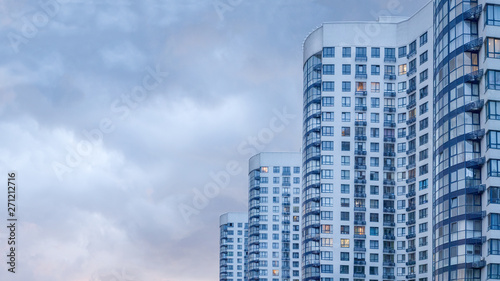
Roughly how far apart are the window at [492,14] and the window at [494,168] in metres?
14.7

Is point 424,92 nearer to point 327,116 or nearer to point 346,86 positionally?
point 346,86

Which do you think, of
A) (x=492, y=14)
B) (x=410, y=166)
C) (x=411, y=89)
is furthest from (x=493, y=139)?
(x=411, y=89)

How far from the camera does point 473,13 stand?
8919 centimetres

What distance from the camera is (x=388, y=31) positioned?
532 feet

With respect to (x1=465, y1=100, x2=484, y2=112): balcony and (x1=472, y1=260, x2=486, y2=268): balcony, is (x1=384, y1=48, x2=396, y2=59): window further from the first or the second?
(x1=472, y1=260, x2=486, y2=268): balcony

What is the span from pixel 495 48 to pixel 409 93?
68.2 metres

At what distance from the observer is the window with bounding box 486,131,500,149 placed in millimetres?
85994

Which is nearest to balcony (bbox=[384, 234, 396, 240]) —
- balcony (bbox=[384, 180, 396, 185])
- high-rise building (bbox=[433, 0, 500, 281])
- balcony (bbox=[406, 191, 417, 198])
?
balcony (bbox=[406, 191, 417, 198])

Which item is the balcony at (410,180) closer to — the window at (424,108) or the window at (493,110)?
the window at (424,108)

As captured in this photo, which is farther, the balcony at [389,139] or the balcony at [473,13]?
the balcony at [389,139]

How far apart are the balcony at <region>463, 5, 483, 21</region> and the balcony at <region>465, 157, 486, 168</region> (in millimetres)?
15182

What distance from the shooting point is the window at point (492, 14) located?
288 ft

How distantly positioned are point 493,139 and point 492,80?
6168 mm

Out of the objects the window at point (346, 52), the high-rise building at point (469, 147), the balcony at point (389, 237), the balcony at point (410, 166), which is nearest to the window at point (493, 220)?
the high-rise building at point (469, 147)
